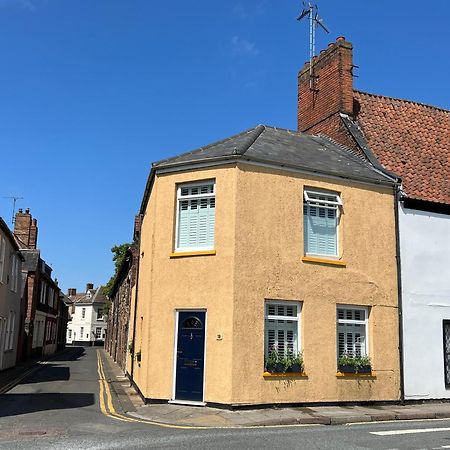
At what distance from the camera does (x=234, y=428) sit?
11.0 meters

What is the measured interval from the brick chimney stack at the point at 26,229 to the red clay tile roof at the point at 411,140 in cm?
2983

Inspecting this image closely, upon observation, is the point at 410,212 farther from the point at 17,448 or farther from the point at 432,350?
the point at 17,448

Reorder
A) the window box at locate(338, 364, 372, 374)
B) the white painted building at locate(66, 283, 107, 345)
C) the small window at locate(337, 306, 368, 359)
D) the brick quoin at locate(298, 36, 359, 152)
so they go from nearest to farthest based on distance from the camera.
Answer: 1. the window box at locate(338, 364, 372, 374)
2. the small window at locate(337, 306, 368, 359)
3. the brick quoin at locate(298, 36, 359, 152)
4. the white painted building at locate(66, 283, 107, 345)

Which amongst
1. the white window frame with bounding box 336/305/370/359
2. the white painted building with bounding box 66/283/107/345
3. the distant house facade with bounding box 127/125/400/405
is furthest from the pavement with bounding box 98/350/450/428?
the white painted building with bounding box 66/283/107/345

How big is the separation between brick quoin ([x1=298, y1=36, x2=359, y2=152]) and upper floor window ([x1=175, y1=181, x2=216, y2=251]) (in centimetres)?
657

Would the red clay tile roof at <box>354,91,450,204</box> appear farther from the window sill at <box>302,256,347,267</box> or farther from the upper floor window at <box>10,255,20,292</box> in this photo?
the upper floor window at <box>10,255,20,292</box>

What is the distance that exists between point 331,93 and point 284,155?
629 cm

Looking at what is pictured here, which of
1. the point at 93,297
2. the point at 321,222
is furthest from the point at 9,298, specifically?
the point at 93,297

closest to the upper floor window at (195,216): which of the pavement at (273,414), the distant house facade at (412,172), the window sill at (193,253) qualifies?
the window sill at (193,253)

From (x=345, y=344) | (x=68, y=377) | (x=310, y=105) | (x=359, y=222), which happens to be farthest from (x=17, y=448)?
(x=310, y=105)

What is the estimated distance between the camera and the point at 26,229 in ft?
137

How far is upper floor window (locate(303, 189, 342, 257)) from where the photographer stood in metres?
15.3

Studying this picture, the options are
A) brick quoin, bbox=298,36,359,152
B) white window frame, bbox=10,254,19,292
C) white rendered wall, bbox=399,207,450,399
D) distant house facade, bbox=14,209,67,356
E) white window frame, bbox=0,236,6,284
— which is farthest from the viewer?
distant house facade, bbox=14,209,67,356

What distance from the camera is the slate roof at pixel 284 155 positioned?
14.8 m
